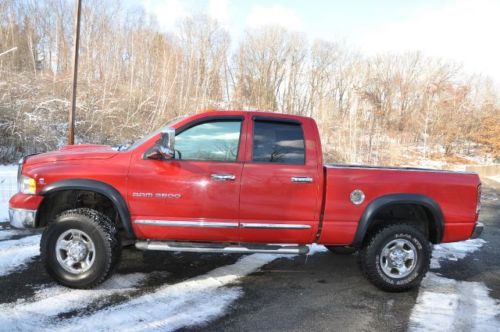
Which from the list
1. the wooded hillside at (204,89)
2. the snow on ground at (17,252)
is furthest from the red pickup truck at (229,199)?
the wooded hillside at (204,89)

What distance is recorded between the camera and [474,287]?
472 centimetres

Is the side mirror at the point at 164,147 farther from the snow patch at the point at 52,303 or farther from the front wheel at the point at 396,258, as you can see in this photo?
the front wheel at the point at 396,258

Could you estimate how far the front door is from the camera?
4086 mm

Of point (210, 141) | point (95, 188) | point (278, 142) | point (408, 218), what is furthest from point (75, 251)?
point (408, 218)

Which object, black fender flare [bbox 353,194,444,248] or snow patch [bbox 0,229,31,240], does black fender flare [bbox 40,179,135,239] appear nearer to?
snow patch [bbox 0,229,31,240]

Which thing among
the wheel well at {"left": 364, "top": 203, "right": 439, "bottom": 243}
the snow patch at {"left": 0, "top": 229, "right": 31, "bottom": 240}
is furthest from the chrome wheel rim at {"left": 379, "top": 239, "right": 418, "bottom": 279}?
the snow patch at {"left": 0, "top": 229, "right": 31, "bottom": 240}

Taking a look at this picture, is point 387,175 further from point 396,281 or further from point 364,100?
point 364,100

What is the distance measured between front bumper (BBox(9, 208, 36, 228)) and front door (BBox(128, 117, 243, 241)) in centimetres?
105

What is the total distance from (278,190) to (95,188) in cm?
193

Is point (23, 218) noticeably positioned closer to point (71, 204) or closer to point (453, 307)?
point (71, 204)

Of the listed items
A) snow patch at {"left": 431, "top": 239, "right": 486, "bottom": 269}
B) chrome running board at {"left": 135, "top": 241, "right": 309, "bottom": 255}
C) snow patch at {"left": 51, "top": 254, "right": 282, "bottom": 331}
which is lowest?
snow patch at {"left": 51, "top": 254, "right": 282, "bottom": 331}

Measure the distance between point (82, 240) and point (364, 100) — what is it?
106 ft

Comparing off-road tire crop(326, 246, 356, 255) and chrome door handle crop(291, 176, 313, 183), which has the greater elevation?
chrome door handle crop(291, 176, 313, 183)

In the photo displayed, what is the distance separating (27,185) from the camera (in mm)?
4086
